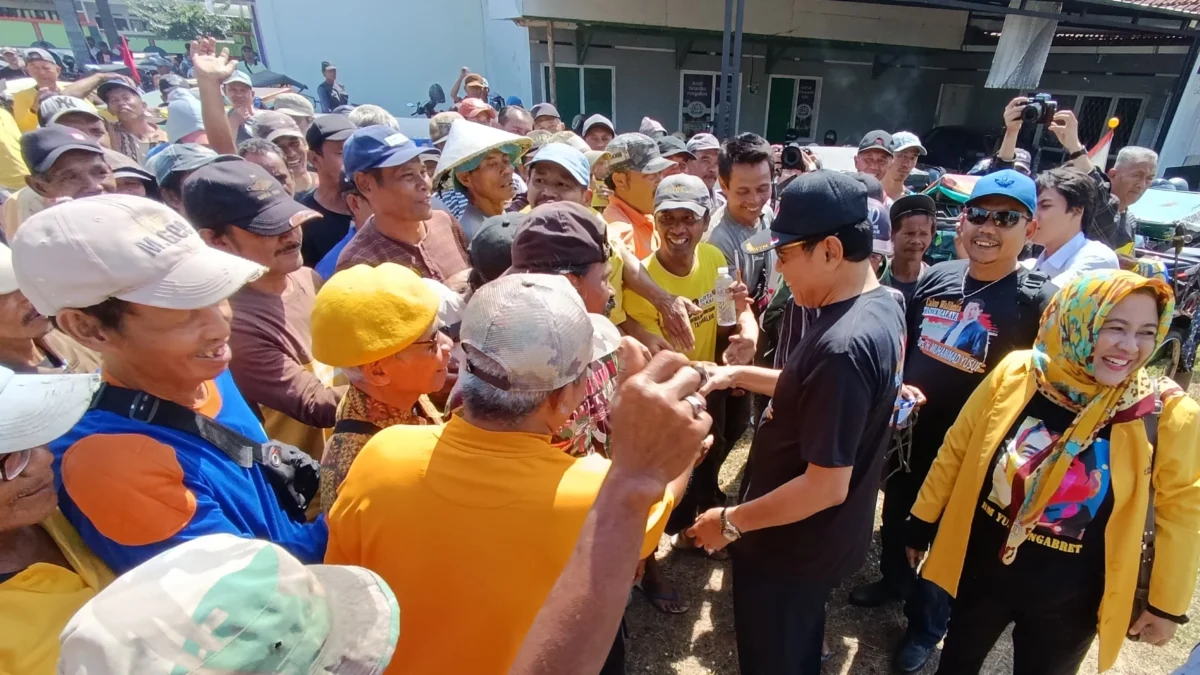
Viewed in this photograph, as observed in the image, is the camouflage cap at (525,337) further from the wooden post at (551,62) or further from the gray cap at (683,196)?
the wooden post at (551,62)

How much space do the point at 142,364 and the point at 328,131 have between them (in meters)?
2.72

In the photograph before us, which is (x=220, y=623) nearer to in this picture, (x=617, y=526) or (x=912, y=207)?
(x=617, y=526)

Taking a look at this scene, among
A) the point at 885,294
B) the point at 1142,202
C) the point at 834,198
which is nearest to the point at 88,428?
the point at 834,198

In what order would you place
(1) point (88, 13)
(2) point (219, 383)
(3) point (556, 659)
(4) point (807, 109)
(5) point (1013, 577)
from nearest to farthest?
1. (3) point (556, 659)
2. (2) point (219, 383)
3. (5) point (1013, 577)
4. (4) point (807, 109)
5. (1) point (88, 13)

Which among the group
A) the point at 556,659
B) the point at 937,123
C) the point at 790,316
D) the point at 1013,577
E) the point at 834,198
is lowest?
the point at 937,123

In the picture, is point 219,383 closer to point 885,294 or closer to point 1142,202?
point 885,294

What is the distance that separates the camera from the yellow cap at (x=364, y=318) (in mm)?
1474

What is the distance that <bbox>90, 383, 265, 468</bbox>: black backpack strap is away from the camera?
4.08 ft

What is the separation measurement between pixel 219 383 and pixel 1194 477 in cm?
275

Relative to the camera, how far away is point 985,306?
2.48 meters

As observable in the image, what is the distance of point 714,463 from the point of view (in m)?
3.27

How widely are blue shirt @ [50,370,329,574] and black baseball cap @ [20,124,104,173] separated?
278 centimetres

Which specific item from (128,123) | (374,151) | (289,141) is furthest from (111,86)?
(374,151)

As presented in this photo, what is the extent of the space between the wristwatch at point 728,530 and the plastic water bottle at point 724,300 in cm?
121
